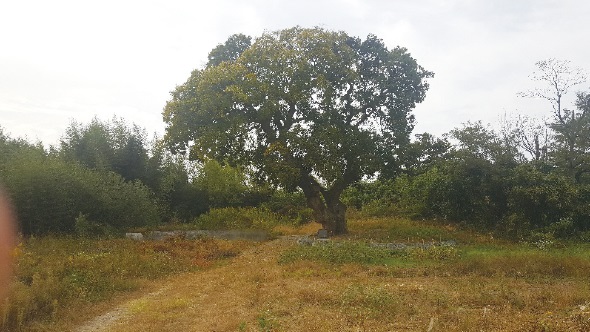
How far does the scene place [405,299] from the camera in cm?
920

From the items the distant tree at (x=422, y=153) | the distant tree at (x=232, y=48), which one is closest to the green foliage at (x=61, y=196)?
the distant tree at (x=232, y=48)

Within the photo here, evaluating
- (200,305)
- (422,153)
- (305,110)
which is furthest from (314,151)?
(200,305)

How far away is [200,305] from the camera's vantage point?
376 inches

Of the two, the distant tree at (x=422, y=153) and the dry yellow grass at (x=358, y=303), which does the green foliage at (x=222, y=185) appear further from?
the dry yellow grass at (x=358, y=303)

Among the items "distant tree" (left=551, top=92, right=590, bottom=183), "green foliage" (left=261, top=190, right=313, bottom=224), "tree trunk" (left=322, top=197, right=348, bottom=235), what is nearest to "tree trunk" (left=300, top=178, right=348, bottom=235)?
"tree trunk" (left=322, top=197, right=348, bottom=235)

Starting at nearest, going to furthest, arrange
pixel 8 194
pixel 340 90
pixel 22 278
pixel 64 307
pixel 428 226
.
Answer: pixel 64 307 → pixel 22 278 → pixel 8 194 → pixel 340 90 → pixel 428 226

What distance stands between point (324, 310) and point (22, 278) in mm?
7339

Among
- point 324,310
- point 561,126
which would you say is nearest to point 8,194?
point 324,310

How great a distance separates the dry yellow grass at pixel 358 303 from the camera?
24.1ft

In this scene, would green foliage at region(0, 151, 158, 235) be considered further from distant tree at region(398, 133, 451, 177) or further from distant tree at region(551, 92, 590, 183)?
distant tree at region(551, 92, 590, 183)

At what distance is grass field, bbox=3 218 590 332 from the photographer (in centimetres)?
775

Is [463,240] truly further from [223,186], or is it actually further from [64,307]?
[223,186]

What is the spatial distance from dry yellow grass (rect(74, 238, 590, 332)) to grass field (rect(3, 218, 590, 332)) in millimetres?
27

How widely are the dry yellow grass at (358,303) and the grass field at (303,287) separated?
0.09 ft
